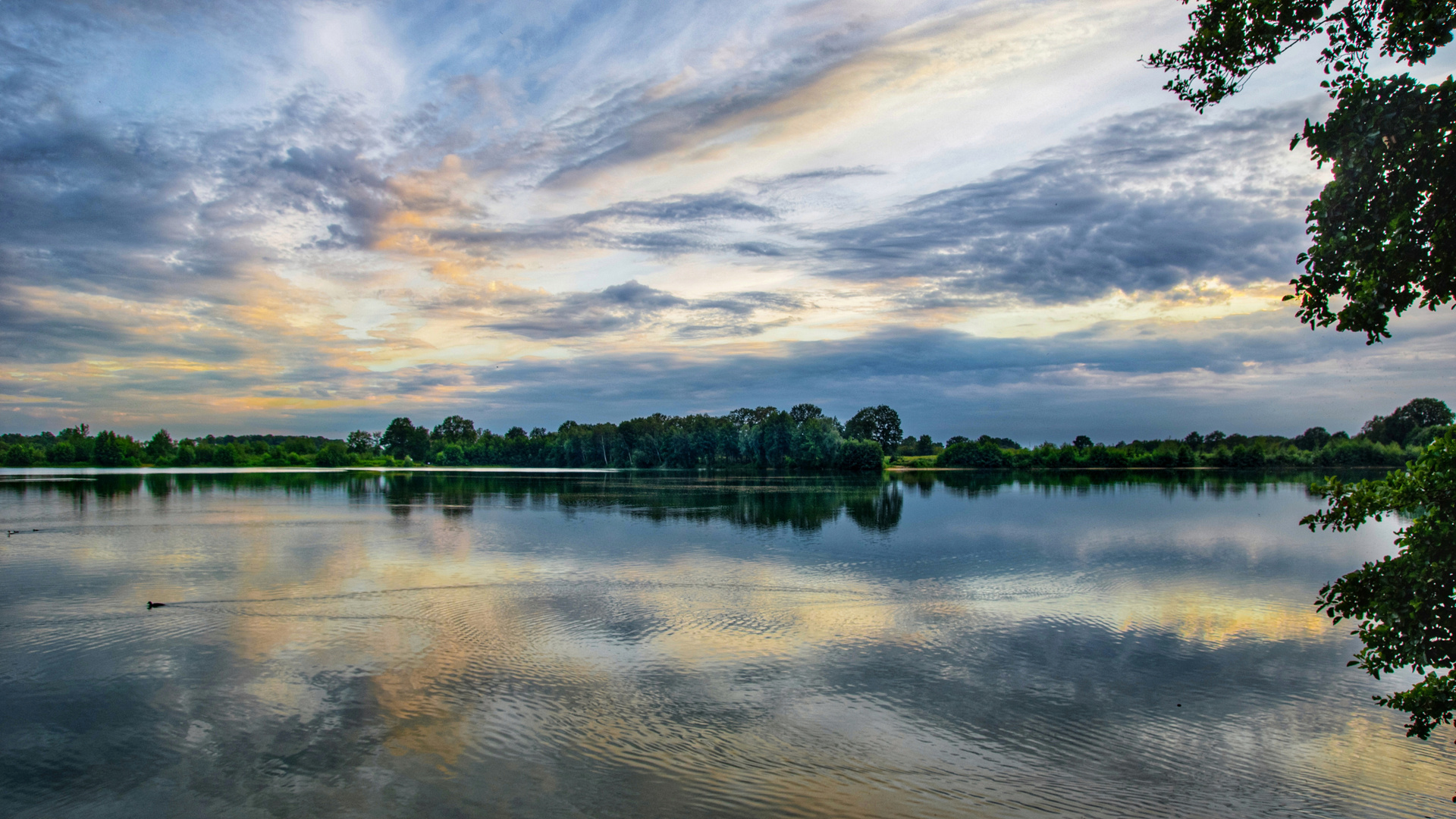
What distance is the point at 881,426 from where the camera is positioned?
503 feet

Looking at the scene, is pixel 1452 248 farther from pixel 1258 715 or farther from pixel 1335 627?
pixel 1335 627

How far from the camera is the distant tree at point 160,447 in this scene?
146625mm

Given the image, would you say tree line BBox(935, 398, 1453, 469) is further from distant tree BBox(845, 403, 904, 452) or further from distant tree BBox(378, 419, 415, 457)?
distant tree BBox(378, 419, 415, 457)

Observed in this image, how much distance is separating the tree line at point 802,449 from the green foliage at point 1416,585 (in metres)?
112

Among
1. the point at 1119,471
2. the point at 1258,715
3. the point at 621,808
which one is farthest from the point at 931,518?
the point at 1119,471

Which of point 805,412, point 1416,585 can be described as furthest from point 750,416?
point 1416,585

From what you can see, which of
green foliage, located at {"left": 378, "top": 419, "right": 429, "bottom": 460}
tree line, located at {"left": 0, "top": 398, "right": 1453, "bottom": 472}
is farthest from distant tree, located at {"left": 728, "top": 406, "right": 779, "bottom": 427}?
green foliage, located at {"left": 378, "top": 419, "right": 429, "bottom": 460}

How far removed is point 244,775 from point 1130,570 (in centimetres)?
2421

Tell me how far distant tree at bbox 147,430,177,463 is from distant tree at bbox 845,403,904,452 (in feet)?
459

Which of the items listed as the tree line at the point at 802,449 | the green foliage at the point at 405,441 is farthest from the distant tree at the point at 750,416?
the green foliage at the point at 405,441

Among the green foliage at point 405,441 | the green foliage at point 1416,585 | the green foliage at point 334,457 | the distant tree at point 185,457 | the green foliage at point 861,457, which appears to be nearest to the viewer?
the green foliage at point 1416,585

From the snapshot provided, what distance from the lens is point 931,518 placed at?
4047cm

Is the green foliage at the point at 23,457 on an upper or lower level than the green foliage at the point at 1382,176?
lower

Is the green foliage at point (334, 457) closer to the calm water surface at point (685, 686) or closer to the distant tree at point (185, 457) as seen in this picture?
the distant tree at point (185, 457)
